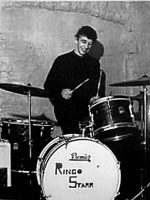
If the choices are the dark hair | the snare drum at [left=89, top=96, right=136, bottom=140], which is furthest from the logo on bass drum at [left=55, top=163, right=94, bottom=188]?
the dark hair

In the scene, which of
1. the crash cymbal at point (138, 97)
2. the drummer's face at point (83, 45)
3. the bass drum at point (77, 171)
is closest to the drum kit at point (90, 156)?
the bass drum at point (77, 171)

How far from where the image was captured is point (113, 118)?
3.11m

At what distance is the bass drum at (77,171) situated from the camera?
3072mm

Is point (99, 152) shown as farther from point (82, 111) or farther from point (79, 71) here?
point (79, 71)

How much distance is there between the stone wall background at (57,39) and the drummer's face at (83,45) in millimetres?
62

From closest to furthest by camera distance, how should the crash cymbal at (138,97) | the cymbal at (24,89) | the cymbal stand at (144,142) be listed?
the cymbal at (24,89), the cymbal stand at (144,142), the crash cymbal at (138,97)

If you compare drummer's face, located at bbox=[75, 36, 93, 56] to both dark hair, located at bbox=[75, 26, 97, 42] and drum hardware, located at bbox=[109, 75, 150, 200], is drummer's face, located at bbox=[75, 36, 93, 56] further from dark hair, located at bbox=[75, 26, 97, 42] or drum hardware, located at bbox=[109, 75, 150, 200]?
drum hardware, located at bbox=[109, 75, 150, 200]

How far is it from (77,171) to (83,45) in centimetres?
106

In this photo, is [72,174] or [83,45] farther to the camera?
[83,45]

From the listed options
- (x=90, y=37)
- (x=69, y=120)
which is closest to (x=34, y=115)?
(x=69, y=120)

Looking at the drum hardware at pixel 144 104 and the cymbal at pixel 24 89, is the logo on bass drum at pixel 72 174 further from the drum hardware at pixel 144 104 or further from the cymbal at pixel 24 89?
the cymbal at pixel 24 89

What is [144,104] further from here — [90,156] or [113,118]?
[90,156]

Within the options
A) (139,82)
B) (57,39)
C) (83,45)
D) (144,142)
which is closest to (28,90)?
(57,39)

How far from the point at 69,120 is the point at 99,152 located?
16.4 inches
